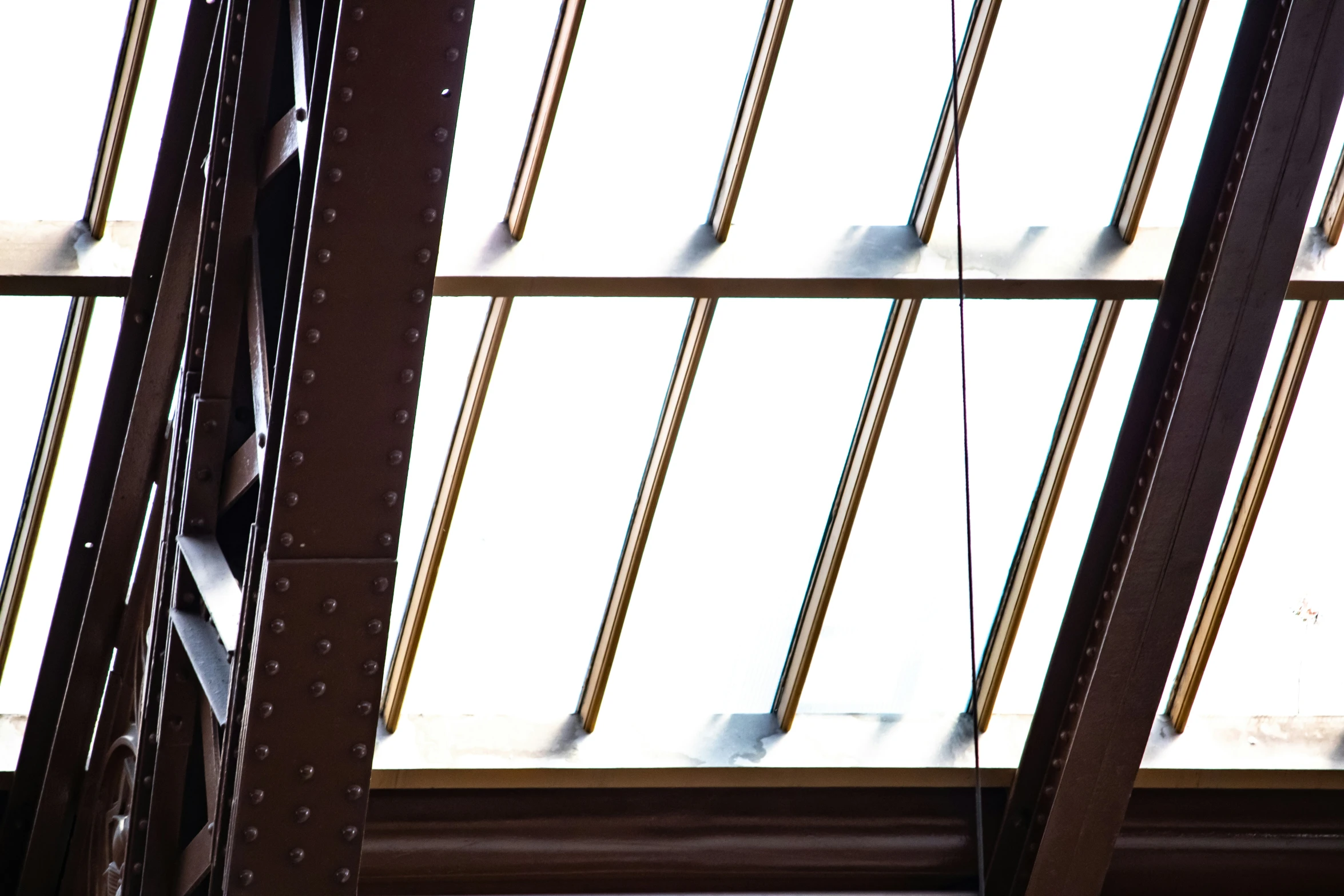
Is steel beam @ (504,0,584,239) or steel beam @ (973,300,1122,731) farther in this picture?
steel beam @ (973,300,1122,731)

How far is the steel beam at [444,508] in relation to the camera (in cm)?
718

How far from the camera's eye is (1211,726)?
834cm

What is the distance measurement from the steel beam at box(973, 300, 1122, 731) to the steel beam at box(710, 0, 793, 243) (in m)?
2.02

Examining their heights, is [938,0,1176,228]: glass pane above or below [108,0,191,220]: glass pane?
above

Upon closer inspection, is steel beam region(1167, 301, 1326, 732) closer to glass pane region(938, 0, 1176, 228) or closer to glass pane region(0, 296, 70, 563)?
glass pane region(938, 0, 1176, 228)

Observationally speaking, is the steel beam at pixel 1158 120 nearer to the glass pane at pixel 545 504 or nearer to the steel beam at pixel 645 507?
the steel beam at pixel 645 507

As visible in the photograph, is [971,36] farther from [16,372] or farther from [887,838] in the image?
[16,372]

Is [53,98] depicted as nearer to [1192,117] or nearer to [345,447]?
[345,447]

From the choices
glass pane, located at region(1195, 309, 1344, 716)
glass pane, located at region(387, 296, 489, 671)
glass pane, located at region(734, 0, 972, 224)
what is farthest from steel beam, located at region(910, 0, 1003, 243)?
glass pane, located at region(1195, 309, 1344, 716)

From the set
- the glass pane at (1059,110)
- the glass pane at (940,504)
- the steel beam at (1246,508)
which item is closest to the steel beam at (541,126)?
the glass pane at (1059,110)

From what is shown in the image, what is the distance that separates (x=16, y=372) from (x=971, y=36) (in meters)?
4.87

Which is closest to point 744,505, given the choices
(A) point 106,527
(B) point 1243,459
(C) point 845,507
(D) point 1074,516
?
(C) point 845,507

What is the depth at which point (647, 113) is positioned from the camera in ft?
22.9

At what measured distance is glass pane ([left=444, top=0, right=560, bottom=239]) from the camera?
22.2ft
